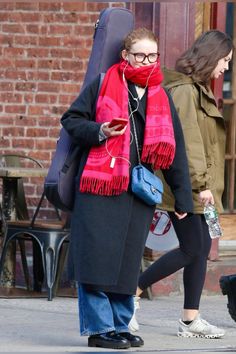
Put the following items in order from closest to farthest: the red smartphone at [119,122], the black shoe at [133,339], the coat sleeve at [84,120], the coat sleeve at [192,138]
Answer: the red smartphone at [119,122], the coat sleeve at [84,120], the black shoe at [133,339], the coat sleeve at [192,138]

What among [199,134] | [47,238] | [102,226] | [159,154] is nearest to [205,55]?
[199,134]

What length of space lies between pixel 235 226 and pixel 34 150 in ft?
5.21

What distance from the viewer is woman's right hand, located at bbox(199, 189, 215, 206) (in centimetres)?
561

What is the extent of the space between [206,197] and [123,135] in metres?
0.80

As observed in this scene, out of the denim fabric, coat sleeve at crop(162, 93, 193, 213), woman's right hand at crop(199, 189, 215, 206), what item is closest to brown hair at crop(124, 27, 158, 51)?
coat sleeve at crop(162, 93, 193, 213)

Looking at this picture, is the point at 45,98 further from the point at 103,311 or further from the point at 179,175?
the point at 103,311

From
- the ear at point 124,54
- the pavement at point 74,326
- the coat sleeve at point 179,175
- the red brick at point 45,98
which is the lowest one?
the pavement at point 74,326

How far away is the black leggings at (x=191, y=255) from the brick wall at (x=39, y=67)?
2.30m

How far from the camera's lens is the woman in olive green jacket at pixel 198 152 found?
5.67 meters

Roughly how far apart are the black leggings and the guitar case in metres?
0.77

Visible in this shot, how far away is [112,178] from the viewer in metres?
4.97

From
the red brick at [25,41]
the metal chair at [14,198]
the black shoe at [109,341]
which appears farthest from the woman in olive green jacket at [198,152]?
the red brick at [25,41]

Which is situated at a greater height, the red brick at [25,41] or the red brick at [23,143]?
the red brick at [25,41]

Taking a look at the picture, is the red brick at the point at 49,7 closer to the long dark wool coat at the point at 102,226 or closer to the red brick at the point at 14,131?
the red brick at the point at 14,131
